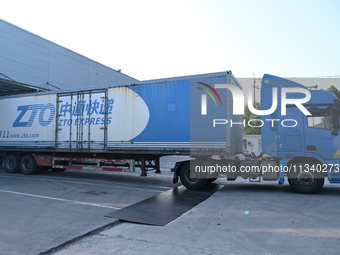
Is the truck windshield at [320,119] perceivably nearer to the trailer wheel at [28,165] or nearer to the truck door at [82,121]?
the truck door at [82,121]

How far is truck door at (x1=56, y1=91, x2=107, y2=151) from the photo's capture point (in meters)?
11.0

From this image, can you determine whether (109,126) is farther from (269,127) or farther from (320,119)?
(320,119)

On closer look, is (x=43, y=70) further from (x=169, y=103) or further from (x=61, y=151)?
(x=169, y=103)

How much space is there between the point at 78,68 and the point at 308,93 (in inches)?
688

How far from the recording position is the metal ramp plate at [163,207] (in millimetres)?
6035

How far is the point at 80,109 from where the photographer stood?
11477 mm

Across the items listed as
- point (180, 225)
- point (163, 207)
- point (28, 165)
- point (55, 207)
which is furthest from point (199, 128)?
point (28, 165)

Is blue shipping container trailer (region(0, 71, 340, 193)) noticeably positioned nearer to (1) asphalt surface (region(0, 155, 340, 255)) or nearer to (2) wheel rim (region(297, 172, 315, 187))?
(2) wheel rim (region(297, 172, 315, 187))

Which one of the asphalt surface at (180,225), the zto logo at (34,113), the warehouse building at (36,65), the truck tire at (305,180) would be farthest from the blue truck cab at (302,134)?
the warehouse building at (36,65)

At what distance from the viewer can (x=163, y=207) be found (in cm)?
715

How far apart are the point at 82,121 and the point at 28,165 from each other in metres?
4.54

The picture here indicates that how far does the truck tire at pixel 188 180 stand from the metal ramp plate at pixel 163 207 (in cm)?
19

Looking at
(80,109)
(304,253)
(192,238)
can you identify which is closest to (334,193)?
(304,253)

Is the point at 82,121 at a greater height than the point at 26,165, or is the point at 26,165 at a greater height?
the point at 82,121
